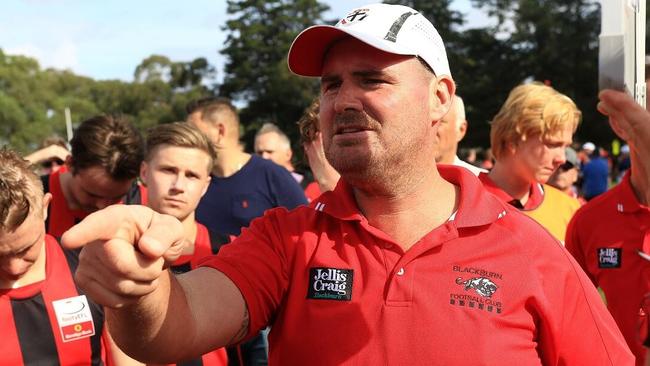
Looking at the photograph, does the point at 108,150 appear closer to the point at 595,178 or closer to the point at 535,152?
the point at 535,152

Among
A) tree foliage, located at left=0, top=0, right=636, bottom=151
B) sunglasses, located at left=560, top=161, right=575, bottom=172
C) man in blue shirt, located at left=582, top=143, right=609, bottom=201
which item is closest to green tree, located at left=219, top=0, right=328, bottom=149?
tree foliage, located at left=0, top=0, right=636, bottom=151

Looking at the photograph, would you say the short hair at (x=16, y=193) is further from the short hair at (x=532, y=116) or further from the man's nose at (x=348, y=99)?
the short hair at (x=532, y=116)

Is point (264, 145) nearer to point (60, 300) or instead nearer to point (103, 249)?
point (60, 300)

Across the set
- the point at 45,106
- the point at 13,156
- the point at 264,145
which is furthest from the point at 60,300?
the point at 45,106

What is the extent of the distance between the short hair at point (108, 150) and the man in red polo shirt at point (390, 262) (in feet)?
9.20

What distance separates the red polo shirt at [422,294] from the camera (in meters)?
2.25

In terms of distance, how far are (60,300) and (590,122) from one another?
50275mm

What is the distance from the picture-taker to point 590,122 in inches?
1983

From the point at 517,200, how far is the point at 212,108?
3.30 metres

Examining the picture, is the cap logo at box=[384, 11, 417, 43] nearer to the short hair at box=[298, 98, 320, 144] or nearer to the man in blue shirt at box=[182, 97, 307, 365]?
the short hair at box=[298, 98, 320, 144]

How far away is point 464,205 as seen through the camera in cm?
250

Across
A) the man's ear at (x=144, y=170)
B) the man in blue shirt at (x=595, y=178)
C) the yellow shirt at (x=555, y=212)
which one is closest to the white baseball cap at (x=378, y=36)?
the yellow shirt at (x=555, y=212)

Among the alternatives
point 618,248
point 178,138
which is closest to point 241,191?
point 178,138

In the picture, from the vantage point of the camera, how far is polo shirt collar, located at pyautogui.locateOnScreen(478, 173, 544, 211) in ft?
15.5
